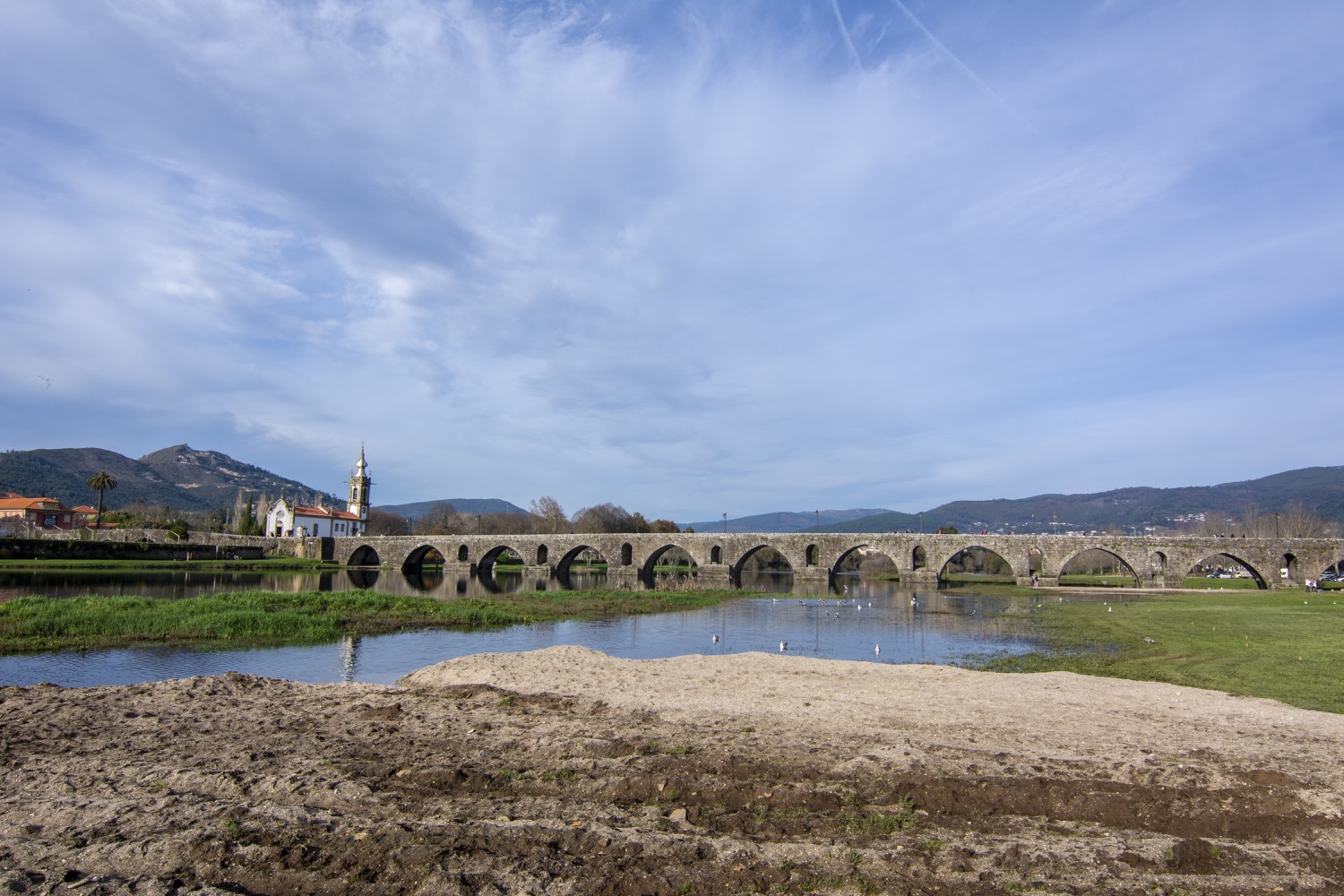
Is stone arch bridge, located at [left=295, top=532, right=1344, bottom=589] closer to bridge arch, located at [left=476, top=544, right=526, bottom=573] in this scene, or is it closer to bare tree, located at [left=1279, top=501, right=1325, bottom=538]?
bridge arch, located at [left=476, top=544, right=526, bottom=573]

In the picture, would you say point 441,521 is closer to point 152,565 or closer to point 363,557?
point 363,557

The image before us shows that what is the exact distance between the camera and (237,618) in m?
23.7

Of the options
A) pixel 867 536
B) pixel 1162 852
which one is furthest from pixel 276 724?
pixel 867 536

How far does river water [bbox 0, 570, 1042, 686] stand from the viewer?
1728cm

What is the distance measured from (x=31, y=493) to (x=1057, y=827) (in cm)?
23727

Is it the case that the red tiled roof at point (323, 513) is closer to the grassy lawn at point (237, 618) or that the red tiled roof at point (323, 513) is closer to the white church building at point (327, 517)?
the white church building at point (327, 517)

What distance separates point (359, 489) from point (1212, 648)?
384 feet

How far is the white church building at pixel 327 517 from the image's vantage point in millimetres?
114312

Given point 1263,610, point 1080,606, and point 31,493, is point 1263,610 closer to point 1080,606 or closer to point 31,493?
point 1080,606

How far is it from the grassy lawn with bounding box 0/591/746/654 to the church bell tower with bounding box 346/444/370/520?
92042mm

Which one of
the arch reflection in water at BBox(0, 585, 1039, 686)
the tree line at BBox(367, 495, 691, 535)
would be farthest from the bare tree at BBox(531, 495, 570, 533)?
the arch reflection in water at BBox(0, 585, 1039, 686)

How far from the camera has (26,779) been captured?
7.76 metres

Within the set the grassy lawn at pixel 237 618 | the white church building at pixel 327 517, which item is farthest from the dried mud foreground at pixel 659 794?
the white church building at pixel 327 517

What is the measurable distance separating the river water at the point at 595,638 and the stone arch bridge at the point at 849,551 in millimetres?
13742
